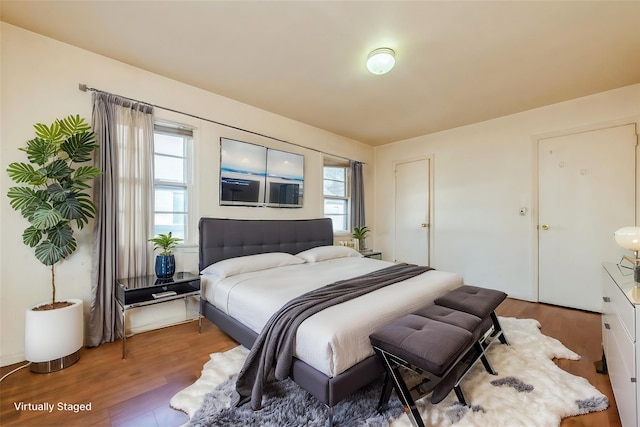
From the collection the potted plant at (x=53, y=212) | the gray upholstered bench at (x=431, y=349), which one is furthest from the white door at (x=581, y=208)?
the potted plant at (x=53, y=212)

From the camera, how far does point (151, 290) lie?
8.48 ft

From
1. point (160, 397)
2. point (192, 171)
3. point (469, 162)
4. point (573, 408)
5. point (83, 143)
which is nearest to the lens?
point (573, 408)

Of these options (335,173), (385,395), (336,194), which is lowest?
(385,395)

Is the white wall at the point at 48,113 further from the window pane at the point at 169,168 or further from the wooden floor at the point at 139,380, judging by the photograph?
the wooden floor at the point at 139,380

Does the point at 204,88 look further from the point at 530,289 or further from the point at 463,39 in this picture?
the point at 530,289

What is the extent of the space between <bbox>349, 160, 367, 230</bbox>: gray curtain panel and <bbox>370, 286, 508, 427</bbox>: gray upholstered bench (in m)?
3.04

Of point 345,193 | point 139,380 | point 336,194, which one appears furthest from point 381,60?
point 139,380

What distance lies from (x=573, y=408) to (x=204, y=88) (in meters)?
4.25

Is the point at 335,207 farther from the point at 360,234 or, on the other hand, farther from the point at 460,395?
the point at 460,395

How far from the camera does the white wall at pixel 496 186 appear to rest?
11.2 ft

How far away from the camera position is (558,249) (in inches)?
139

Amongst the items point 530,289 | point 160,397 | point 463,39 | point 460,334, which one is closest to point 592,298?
point 530,289

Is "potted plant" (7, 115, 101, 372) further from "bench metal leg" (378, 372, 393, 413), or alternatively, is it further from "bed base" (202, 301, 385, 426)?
"bench metal leg" (378, 372, 393, 413)

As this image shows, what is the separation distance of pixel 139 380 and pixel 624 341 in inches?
119
